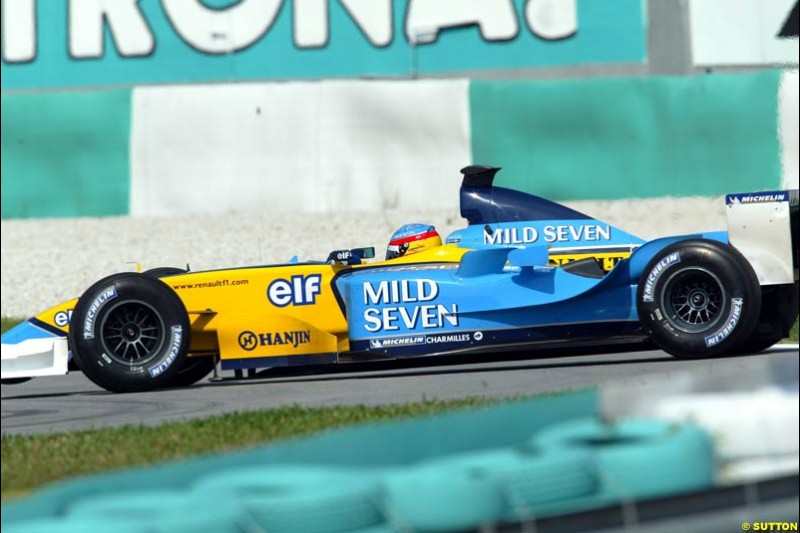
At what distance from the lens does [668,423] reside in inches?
146

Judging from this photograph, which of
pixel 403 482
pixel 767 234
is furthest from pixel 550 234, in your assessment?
pixel 403 482

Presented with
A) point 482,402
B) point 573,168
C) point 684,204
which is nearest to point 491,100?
point 573,168

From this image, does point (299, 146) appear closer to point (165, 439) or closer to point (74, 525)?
point (165, 439)

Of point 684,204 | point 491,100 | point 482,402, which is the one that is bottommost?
point 482,402

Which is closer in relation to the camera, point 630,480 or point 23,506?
point 23,506

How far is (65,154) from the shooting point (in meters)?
16.8

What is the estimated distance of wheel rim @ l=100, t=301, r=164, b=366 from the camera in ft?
29.1

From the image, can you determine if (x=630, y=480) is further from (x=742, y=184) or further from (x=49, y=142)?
(x=49, y=142)

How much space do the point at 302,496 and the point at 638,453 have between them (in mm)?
856

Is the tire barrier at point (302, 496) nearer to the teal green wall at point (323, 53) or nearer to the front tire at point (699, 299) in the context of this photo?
the front tire at point (699, 299)

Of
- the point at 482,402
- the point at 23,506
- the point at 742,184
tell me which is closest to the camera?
the point at 23,506

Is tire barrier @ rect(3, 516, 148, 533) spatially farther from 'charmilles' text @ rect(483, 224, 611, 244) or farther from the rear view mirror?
'charmilles' text @ rect(483, 224, 611, 244)

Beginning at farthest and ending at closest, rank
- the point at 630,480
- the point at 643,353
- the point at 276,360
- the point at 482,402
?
the point at 643,353, the point at 276,360, the point at 482,402, the point at 630,480

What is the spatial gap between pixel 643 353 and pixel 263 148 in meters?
7.63
